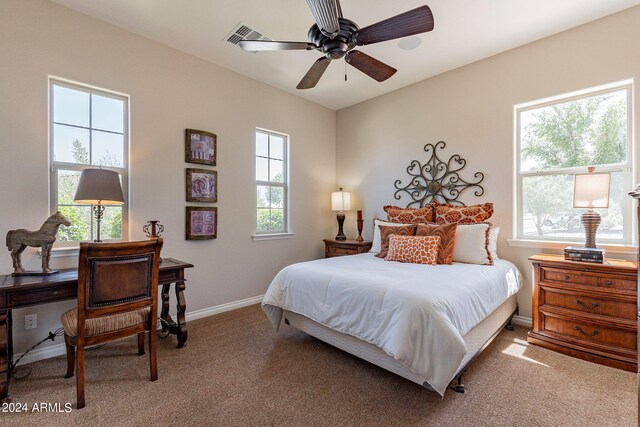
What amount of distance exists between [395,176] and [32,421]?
403 centimetres

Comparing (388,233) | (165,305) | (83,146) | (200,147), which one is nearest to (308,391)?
(165,305)

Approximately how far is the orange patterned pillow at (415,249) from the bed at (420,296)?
1 cm

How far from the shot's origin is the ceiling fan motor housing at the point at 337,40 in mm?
1910

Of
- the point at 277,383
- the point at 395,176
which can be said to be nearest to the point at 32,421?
the point at 277,383

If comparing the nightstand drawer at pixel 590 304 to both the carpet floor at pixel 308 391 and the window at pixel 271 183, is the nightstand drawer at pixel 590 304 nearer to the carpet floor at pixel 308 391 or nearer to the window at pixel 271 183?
the carpet floor at pixel 308 391

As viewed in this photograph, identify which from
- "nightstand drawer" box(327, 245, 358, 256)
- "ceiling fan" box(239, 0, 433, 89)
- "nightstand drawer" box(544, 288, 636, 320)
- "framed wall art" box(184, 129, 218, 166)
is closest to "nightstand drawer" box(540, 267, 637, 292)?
"nightstand drawer" box(544, 288, 636, 320)

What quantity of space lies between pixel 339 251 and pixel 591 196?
272 centimetres

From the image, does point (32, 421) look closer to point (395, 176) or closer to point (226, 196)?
point (226, 196)

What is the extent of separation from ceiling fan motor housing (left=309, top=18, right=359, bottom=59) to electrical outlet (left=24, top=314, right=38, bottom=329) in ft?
9.86

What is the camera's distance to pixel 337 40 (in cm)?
198

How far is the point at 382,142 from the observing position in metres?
4.28

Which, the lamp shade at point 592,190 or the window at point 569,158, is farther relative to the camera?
the window at point 569,158

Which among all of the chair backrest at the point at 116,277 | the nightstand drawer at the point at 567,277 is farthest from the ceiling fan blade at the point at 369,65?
the nightstand drawer at the point at 567,277

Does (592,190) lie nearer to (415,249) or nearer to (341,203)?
(415,249)
